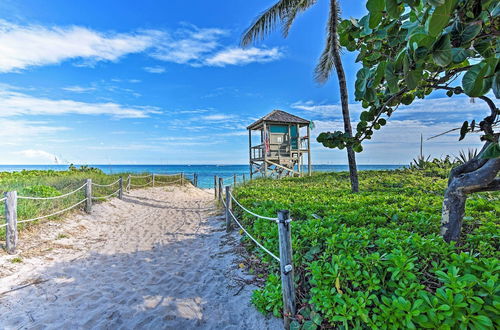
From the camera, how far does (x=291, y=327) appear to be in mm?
2500

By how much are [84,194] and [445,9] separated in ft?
32.6

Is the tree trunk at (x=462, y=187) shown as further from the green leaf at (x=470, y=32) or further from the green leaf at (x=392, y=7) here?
the green leaf at (x=392, y=7)

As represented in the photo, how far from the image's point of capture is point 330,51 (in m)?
9.88

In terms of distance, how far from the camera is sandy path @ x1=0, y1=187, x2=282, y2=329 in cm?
318

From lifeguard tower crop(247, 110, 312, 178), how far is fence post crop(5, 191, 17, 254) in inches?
547

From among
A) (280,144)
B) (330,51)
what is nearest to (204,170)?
(280,144)

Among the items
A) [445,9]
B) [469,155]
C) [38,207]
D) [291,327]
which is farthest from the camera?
[469,155]

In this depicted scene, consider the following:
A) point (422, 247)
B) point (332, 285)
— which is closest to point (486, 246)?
point (422, 247)

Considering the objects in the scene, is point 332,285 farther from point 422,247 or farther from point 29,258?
point 29,258

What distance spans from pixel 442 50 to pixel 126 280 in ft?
16.1

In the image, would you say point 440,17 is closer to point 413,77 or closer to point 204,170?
point 413,77

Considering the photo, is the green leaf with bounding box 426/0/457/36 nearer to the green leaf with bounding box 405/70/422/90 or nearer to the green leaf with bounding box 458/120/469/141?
the green leaf with bounding box 405/70/422/90

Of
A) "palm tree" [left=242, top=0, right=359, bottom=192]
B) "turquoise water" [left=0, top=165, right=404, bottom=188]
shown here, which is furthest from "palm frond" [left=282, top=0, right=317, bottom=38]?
"turquoise water" [left=0, top=165, right=404, bottom=188]

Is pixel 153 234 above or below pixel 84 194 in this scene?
below
